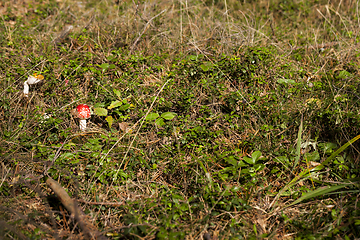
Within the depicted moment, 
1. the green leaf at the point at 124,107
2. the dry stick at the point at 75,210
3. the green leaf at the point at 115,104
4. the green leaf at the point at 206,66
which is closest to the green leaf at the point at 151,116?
the green leaf at the point at 124,107

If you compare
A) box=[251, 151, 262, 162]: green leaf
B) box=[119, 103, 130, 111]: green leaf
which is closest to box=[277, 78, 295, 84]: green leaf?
box=[251, 151, 262, 162]: green leaf

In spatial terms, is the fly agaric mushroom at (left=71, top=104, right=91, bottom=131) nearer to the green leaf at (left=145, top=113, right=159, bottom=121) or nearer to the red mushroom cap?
the red mushroom cap

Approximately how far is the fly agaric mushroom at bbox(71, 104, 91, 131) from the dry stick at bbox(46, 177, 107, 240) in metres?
0.80

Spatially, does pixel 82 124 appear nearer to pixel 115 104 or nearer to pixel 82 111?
pixel 82 111

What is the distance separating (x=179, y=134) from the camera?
284 cm

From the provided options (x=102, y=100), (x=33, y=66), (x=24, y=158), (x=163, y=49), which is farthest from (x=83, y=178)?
(x=163, y=49)

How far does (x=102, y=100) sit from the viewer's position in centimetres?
318

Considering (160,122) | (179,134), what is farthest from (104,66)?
(179,134)

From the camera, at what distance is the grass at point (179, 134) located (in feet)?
6.97

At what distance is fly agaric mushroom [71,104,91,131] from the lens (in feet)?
9.32

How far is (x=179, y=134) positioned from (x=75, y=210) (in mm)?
1302

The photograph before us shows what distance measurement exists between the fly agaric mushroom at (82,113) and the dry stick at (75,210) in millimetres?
797

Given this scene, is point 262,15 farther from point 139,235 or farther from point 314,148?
point 139,235

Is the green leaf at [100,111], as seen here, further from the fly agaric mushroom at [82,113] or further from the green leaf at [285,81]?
the green leaf at [285,81]
